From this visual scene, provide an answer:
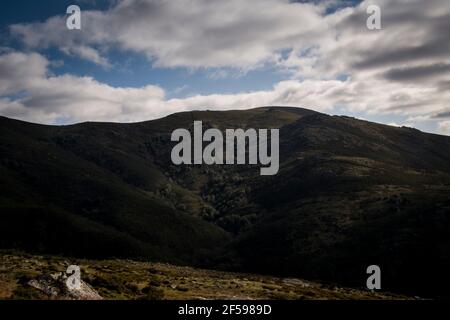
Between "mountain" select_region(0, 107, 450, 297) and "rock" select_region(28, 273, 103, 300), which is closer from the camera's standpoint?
"rock" select_region(28, 273, 103, 300)

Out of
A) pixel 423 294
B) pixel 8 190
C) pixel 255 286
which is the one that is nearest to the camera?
pixel 255 286

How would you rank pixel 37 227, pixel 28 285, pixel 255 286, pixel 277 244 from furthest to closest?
pixel 277 244 → pixel 37 227 → pixel 255 286 → pixel 28 285

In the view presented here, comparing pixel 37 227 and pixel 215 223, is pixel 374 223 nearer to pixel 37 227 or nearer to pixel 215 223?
pixel 215 223

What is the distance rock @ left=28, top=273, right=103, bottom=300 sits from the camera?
Result: 3231 cm

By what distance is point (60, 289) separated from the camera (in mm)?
32781

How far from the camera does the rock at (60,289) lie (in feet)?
106

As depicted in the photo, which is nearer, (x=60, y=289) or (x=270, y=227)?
(x=60, y=289)

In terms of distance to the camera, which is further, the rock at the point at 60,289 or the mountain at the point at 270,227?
the mountain at the point at 270,227

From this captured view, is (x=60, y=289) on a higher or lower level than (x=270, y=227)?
higher

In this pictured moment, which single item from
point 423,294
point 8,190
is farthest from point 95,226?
point 423,294

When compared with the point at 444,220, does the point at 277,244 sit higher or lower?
lower

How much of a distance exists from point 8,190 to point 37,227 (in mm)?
40130
